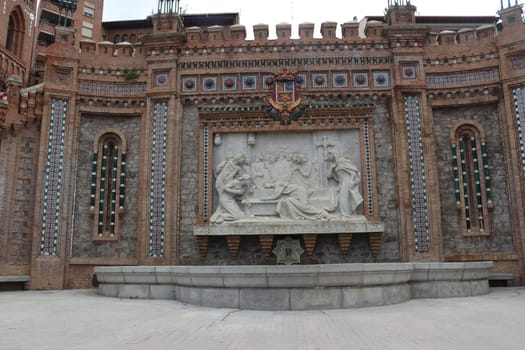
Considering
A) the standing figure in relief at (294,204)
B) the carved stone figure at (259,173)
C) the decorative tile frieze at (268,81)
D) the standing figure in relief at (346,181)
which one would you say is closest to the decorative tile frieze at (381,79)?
the standing figure in relief at (346,181)

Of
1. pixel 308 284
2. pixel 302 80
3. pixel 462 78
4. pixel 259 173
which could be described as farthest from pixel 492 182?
pixel 308 284

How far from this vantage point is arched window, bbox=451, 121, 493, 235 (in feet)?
59.0

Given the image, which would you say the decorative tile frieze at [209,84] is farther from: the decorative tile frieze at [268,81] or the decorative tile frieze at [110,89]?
the decorative tile frieze at [110,89]

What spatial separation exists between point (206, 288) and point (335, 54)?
38.6 ft

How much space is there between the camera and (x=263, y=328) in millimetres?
8773

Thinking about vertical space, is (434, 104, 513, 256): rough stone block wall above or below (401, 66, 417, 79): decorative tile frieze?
below

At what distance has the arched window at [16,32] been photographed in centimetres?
2048

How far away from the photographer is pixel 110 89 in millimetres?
19766

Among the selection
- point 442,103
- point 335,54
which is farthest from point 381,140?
point 335,54

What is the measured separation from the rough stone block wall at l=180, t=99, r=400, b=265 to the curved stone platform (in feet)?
14.8

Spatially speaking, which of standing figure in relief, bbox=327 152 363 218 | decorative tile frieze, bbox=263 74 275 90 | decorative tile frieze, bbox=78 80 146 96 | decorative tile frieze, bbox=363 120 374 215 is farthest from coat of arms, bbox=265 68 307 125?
decorative tile frieze, bbox=78 80 146 96

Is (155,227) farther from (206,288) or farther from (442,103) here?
(442,103)

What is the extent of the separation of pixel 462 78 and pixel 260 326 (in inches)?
568

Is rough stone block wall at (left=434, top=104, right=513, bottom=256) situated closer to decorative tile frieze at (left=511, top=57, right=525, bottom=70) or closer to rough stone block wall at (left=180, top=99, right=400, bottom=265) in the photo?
decorative tile frieze at (left=511, top=57, right=525, bottom=70)
